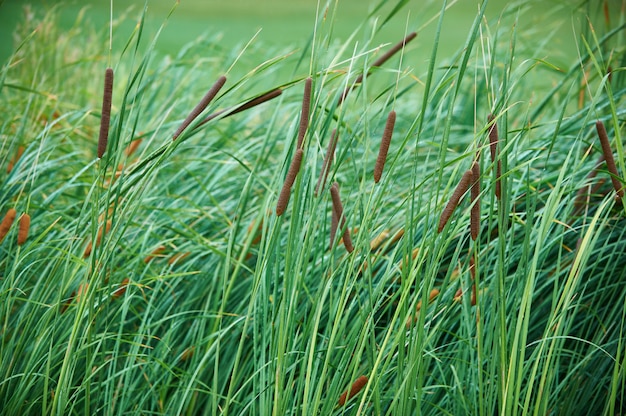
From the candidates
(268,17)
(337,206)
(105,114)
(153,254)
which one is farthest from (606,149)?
(268,17)

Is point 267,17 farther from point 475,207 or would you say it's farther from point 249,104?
point 475,207

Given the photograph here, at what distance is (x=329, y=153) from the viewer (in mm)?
885

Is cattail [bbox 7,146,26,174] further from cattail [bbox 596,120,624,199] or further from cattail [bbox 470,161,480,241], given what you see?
cattail [bbox 596,120,624,199]

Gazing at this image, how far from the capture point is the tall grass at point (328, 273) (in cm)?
88

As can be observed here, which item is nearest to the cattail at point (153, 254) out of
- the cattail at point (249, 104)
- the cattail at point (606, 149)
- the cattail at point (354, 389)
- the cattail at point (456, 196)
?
the cattail at point (249, 104)

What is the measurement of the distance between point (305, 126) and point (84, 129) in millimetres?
1610

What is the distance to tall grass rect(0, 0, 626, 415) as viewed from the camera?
2.89ft

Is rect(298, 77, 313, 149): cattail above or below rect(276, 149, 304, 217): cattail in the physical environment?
above

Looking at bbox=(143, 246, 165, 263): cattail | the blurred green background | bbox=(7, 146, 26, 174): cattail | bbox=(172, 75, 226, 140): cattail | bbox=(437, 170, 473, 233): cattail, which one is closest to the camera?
bbox=(437, 170, 473, 233): cattail

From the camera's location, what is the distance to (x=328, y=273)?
3.62 ft

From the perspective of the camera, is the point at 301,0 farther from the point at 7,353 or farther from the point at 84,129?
the point at 7,353

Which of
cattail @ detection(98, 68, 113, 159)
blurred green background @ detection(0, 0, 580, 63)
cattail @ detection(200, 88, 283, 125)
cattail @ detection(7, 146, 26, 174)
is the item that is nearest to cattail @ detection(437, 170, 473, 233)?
cattail @ detection(200, 88, 283, 125)

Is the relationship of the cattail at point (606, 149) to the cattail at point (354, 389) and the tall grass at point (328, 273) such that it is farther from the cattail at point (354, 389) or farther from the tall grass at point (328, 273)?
the cattail at point (354, 389)

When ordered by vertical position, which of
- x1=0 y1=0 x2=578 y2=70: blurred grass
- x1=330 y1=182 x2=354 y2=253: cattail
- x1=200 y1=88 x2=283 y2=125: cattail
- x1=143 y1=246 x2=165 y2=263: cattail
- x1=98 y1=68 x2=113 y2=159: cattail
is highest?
x1=0 y1=0 x2=578 y2=70: blurred grass
